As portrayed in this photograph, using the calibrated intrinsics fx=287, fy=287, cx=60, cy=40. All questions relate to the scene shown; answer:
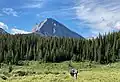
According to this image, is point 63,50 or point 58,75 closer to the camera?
point 58,75

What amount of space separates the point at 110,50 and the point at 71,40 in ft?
101

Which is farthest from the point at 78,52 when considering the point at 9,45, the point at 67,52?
the point at 9,45

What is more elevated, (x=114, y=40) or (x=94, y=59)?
(x=114, y=40)

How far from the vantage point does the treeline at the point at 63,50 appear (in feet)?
558

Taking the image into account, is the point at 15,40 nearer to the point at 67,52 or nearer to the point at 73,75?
the point at 67,52

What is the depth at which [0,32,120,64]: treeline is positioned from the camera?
17000 centimetres

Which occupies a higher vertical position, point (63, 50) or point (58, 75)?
point (58, 75)

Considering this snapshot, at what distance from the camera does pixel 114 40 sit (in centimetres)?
17838

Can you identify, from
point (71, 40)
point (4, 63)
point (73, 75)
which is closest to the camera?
point (73, 75)

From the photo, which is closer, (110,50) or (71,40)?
(110,50)

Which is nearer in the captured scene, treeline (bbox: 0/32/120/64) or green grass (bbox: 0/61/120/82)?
green grass (bbox: 0/61/120/82)

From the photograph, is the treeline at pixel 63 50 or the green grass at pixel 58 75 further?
the treeline at pixel 63 50

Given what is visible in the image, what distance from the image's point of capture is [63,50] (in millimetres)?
180125

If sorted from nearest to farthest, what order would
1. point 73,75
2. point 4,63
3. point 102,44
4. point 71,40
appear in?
point 73,75 → point 4,63 → point 102,44 → point 71,40
